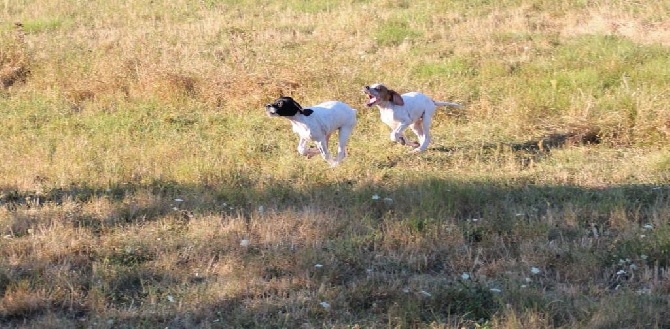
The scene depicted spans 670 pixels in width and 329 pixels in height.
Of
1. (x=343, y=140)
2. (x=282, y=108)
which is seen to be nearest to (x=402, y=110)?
(x=343, y=140)

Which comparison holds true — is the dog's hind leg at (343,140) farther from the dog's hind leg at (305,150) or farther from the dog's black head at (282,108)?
the dog's black head at (282,108)

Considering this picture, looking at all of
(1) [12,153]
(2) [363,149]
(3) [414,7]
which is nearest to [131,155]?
(1) [12,153]

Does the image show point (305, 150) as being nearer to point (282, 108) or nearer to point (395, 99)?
point (282, 108)

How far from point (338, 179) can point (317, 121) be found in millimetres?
536

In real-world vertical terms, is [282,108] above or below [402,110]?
above

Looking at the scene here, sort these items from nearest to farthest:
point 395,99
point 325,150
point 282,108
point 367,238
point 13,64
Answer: point 367,238 < point 282,108 < point 325,150 < point 395,99 < point 13,64

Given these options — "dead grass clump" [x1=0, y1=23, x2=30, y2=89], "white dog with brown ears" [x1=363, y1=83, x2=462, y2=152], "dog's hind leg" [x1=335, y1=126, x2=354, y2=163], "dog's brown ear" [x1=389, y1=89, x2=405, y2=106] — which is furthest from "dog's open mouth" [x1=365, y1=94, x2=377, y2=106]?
"dead grass clump" [x1=0, y1=23, x2=30, y2=89]

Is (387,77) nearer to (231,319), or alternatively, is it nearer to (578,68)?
(578,68)

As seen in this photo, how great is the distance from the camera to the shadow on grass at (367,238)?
18.2 ft

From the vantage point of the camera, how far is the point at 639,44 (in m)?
12.9

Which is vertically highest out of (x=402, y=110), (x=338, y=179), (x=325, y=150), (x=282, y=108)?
(x=282, y=108)

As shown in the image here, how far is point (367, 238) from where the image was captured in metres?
6.67

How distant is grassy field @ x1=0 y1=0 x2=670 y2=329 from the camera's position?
571 cm

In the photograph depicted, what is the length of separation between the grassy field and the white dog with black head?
21 centimetres
